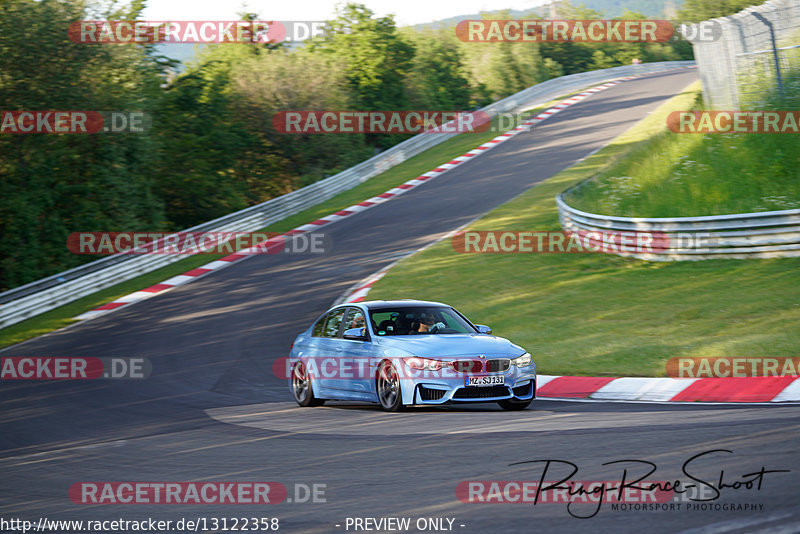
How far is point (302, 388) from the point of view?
450 inches

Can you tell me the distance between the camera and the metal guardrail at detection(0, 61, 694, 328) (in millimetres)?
20797

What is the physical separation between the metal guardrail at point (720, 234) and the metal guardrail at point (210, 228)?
13.0m

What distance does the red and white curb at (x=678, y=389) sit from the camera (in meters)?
9.51

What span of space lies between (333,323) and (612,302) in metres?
5.97

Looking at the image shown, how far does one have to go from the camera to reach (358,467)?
687cm

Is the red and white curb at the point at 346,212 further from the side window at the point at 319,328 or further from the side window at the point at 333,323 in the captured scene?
the side window at the point at 333,323

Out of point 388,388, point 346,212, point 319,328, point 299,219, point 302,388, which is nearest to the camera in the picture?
point 388,388

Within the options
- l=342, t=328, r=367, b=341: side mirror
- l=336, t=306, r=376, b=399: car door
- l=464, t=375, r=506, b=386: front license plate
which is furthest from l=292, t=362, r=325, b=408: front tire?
l=464, t=375, r=506, b=386: front license plate

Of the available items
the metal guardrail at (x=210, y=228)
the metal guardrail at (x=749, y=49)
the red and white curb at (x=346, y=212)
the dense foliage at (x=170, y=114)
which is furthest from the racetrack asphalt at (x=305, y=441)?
the dense foliage at (x=170, y=114)

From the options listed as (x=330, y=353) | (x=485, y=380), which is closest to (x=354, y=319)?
(x=330, y=353)

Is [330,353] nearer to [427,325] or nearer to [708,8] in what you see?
[427,325]

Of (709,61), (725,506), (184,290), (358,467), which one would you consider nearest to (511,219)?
(709,61)

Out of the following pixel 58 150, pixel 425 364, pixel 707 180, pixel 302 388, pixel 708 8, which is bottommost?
pixel 302 388

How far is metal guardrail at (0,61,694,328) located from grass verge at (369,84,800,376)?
792 cm
